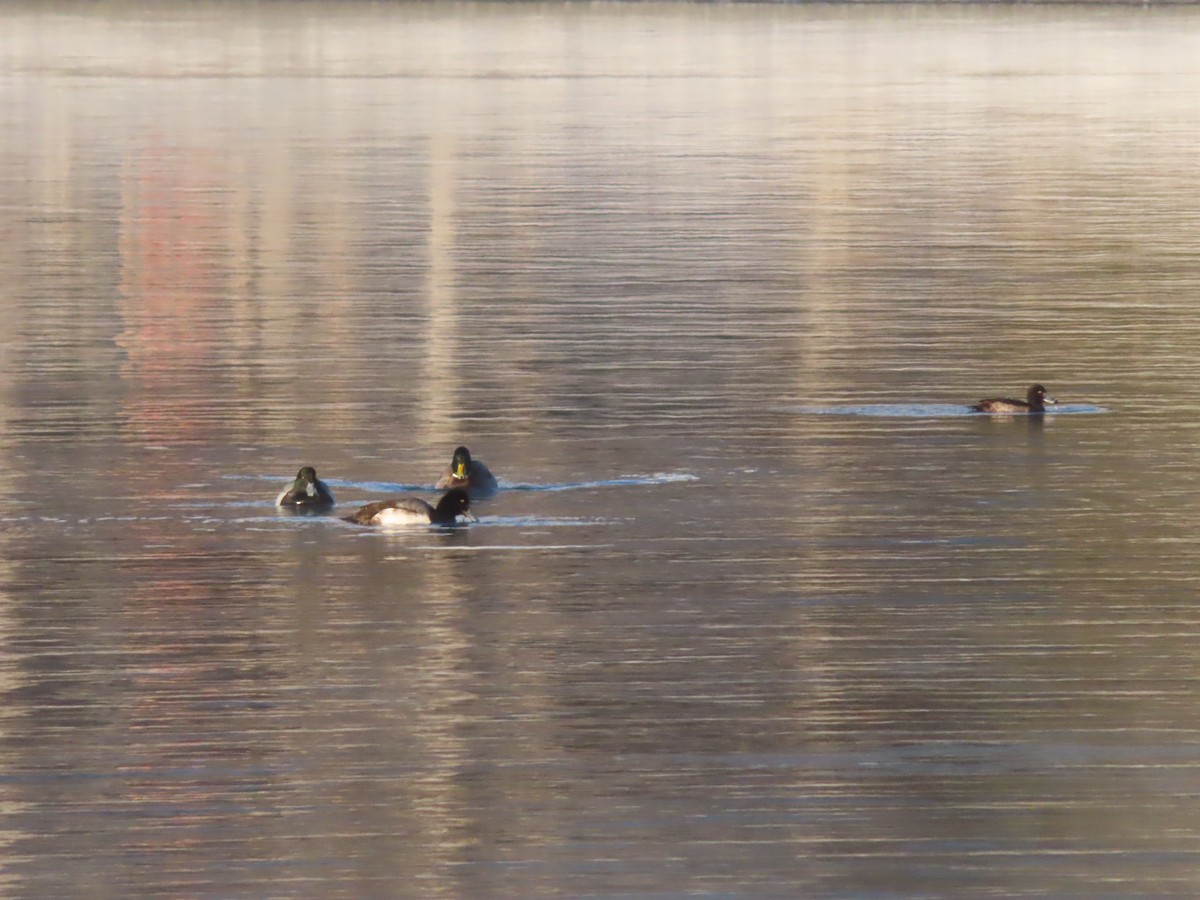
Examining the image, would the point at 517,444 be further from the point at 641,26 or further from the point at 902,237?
the point at 641,26

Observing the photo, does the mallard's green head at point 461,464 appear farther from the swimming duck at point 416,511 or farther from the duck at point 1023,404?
the duck at point 1023,404

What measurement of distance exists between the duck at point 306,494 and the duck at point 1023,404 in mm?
6002

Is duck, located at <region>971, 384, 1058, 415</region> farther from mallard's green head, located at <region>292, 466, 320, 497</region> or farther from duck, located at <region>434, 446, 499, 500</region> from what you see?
mallard's green head, located at <region>292, 466, 320, 497</region>

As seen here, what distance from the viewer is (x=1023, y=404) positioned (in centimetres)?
2197

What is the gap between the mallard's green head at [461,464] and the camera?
17.8 meters

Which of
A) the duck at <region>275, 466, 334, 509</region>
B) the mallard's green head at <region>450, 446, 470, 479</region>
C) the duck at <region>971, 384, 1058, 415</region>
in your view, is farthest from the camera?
the duck at <region>971, 384, 1058, 415</region>

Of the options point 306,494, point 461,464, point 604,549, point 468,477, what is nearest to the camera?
point 604,549

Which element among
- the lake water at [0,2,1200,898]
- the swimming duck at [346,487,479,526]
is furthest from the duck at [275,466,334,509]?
the swimming duck at [346,487,479,526]

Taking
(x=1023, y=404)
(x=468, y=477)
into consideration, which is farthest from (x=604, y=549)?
(x=1023, y=404)

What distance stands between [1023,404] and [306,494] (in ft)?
21.0

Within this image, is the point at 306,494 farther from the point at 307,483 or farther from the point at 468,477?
the point at 468,477

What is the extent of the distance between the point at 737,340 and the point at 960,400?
3966 mm

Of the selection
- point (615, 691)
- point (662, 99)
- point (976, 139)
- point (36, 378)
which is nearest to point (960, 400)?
point (36, 378)

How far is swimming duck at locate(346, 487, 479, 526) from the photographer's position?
696 inches
